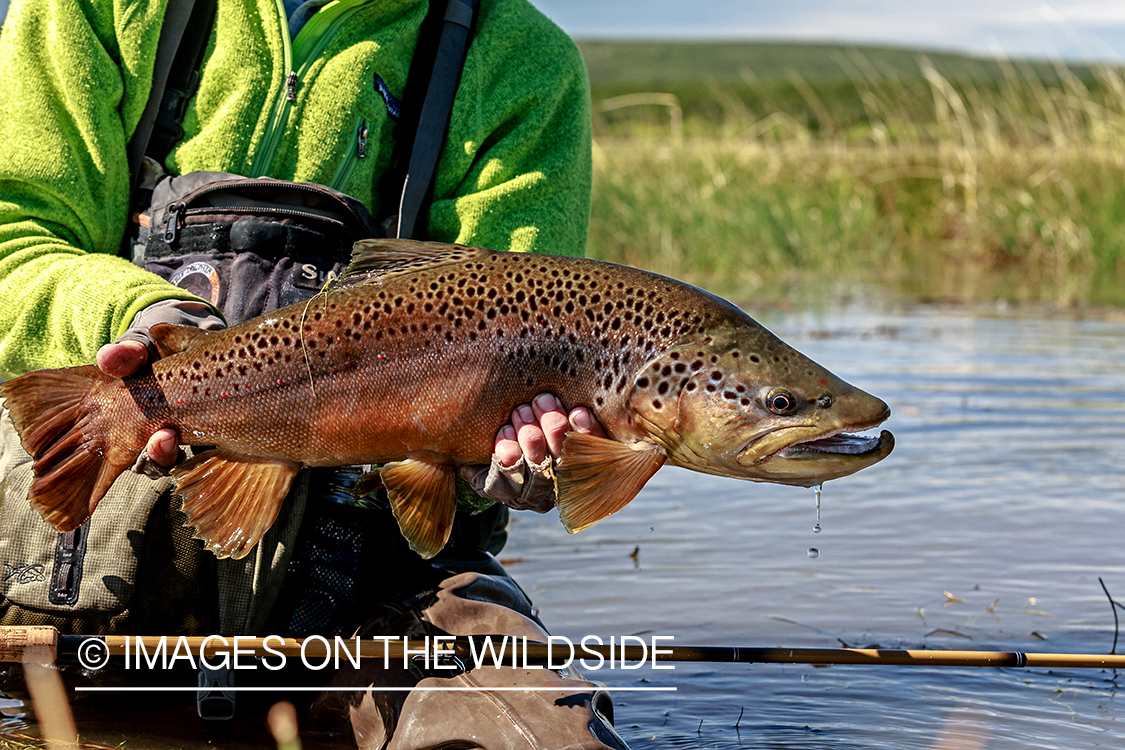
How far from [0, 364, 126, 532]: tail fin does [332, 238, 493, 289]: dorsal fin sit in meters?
0.58

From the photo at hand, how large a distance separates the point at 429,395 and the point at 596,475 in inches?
15.2

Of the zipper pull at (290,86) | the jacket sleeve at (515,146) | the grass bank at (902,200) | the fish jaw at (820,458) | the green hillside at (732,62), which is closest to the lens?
the fish jaw at (820,458)

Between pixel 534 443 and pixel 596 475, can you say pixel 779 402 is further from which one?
pixel 534 443

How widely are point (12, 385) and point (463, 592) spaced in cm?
114

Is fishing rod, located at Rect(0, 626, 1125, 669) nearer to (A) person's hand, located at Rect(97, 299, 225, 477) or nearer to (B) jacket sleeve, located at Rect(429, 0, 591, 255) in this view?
(A) person's hand, located at Rect(97, 299, 225, 477)

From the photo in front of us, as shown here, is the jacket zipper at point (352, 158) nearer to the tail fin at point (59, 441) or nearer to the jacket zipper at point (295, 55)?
the jacket zipper at point (295, 55)

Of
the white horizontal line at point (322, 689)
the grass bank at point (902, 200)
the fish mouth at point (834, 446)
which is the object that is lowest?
the white horizontal line at point (322, 689)

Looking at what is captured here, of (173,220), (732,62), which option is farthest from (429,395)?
(732,62)

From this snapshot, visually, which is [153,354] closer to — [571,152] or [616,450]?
[616,450]

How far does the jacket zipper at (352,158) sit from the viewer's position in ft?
11.7

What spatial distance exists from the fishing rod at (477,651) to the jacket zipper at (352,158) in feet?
4.17

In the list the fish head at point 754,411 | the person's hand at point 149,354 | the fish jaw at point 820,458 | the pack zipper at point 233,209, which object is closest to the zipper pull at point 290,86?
the pack zipper at point 233,209

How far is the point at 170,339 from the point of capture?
2771 millimetres

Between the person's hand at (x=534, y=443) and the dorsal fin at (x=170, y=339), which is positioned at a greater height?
the dorsal fin at (x=170, y=339)
